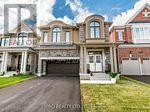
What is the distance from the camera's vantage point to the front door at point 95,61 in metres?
15.1

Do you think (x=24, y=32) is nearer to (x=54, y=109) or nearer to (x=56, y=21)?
(x=56, y=21)

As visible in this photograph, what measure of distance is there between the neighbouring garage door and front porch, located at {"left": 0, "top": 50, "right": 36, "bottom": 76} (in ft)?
9.52

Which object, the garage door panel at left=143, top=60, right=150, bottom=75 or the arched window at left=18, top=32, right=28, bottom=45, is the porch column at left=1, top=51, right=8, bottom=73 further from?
the garage door panel at left=143, top=60, right=150, bottom=75

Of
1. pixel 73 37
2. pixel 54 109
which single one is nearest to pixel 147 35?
pixel 73 37

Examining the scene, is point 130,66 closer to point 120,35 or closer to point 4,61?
point 120,35

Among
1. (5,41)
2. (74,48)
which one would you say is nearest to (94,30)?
(74,48)

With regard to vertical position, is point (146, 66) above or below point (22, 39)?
below

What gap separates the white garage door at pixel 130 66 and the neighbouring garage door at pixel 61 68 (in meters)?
6.04

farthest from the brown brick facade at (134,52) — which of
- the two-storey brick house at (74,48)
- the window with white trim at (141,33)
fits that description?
the two-storey brick house at (74,48)

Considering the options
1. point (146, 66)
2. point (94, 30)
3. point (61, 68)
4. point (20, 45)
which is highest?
point (94, 30)

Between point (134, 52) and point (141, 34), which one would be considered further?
point (141, 34)

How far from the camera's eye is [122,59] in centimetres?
1727

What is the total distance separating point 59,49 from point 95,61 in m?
4.89

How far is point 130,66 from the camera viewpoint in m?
17.2
